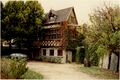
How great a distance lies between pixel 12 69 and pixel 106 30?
881 centimetres

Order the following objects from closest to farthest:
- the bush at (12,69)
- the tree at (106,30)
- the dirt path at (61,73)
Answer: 1. the bush at (12,69)
2. the dirt path at (61,73)
3. the tree at (106,30)

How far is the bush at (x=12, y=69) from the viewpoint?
1875 centimetres

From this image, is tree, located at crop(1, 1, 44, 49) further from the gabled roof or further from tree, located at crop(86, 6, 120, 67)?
tree, located at crop(86, 6, 120, 67)

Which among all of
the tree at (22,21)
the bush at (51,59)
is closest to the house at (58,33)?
the bush at (51,59)

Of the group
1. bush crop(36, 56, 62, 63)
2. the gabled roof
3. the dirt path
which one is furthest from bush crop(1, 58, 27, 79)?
the gabled roof

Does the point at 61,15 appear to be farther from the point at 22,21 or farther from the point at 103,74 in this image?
the point at 103,74

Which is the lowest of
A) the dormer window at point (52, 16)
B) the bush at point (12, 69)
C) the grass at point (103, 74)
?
the grass at point (103, 74)

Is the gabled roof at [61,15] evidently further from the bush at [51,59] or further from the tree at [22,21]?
the bush at [51,59]

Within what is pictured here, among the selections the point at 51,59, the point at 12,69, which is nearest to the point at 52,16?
Result: the point at 51,59

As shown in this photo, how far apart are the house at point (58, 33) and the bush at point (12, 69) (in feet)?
54.0

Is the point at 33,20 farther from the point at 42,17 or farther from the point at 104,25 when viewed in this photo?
the point at 104,25

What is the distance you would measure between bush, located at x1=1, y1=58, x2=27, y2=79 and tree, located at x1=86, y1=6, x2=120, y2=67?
7007 mm

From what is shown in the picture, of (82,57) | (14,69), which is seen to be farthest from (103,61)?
(14,69)

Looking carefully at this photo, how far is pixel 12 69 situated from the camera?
18812mm
